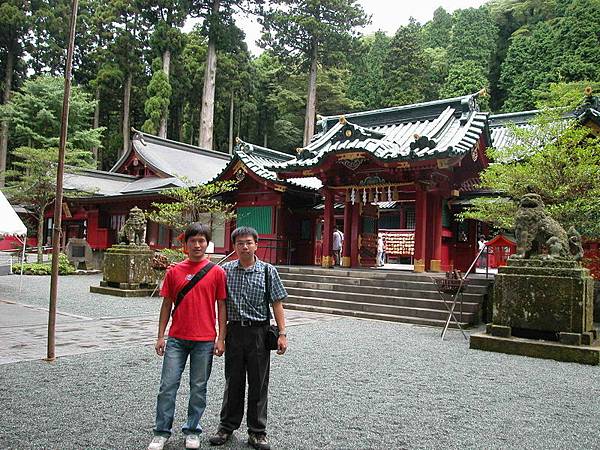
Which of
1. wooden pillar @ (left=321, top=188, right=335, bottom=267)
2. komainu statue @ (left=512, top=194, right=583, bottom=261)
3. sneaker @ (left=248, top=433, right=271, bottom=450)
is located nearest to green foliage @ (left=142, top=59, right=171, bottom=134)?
wooden pillar @ (left=321, top=188, right=335, bottom=267)

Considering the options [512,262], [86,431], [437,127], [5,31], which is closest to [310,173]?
[437,127]

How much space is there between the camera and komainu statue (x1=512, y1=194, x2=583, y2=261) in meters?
7.75

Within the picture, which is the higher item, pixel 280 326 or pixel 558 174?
pixel 558 174

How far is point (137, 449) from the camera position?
3.51 m

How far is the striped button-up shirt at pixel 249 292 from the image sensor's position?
3.70 meters

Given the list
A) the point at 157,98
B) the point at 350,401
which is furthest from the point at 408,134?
the point at 157,98

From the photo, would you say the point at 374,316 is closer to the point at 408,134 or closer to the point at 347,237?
the point at 347,237

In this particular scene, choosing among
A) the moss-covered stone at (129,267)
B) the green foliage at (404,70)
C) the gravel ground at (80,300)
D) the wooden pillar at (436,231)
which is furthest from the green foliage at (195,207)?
the green foliage at (404,70)

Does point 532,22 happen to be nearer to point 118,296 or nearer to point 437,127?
point 437,127

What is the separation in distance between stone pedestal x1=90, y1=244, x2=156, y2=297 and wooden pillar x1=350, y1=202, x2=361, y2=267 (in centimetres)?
577

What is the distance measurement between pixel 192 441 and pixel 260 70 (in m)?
44.6

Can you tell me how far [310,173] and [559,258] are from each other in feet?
25.6

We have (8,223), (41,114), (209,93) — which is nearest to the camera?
(8,223)

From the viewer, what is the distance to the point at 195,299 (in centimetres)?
365
